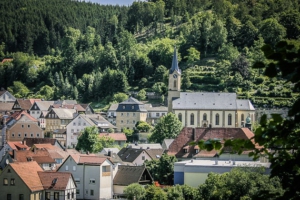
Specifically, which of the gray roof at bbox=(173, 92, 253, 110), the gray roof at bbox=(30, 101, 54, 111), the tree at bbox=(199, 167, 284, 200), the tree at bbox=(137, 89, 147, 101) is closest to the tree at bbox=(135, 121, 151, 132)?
the gray roof at bbox=(173, 92, 253, 110)

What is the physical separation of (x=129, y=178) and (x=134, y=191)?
609 cm

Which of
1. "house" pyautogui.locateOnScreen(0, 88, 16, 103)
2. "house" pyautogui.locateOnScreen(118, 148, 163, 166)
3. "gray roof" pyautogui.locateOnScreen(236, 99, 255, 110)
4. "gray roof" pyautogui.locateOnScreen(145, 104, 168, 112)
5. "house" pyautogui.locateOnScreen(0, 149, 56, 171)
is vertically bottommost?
"house" pyautogui.locateOnScreen(118, 148, 163, 166)

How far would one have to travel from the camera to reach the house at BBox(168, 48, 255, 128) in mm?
99875

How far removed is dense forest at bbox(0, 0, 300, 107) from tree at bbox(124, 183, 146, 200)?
5102 centimetres

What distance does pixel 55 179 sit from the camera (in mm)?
52969

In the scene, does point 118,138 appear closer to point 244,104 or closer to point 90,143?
point 90,143

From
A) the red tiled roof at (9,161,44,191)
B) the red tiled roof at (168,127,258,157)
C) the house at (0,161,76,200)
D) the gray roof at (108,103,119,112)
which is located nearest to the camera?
the house at (0,161,76,200)

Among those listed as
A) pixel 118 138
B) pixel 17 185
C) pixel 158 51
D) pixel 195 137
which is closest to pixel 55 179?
pixel 17 185

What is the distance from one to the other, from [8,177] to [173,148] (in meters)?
19.4

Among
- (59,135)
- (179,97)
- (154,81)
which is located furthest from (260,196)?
(154,81)

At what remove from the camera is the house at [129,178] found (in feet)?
189

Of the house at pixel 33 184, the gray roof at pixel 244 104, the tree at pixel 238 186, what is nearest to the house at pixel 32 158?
the house at pixel 33 184

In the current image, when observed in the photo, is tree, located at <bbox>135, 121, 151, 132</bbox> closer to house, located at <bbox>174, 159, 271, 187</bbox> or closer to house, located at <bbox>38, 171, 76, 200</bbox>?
house, located at <bbox>174, 159, 271, 187</bbox>

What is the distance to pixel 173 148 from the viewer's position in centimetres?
6738
